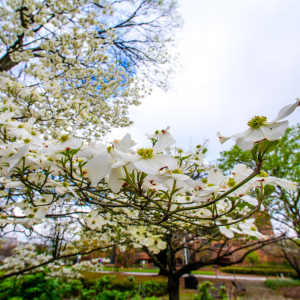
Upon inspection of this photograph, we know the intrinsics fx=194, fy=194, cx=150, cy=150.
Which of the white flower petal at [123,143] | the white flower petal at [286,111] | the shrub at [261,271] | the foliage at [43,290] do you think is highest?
the white flower petal at [123,143]

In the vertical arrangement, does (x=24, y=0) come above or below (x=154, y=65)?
below

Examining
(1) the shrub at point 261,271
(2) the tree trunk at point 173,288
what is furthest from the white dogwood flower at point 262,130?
(1) the shrub at point 261,271

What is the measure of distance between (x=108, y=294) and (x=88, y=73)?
481cm

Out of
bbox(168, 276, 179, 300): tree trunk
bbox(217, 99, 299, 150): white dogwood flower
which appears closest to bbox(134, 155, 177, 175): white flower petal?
bbox(217, 99, 299, 150): white dogwood flower

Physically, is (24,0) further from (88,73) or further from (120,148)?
(120,148)

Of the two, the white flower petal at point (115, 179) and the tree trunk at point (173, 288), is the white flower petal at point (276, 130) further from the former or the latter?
the tree trunk at point (173, 288)

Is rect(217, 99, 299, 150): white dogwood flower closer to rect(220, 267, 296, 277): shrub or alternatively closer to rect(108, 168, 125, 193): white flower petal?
rect(108, 168, 125, 193): white flower petal

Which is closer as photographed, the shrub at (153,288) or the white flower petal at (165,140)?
the white flower petal at (165,140)

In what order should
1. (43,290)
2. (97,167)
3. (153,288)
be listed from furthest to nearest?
(153,288)
(43,290)
(97,167)

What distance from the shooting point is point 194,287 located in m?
8.62

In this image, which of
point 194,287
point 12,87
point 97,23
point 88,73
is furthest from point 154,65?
point 194,287

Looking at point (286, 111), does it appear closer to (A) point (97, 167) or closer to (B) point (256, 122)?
(B) point (256, 122)

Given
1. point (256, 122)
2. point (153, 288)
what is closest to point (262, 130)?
point (256, 122)

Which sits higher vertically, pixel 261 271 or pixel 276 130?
pixel 276 130
